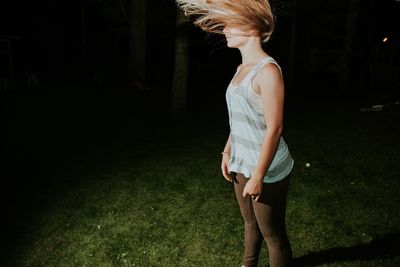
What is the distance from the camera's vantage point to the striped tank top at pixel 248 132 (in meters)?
2.39

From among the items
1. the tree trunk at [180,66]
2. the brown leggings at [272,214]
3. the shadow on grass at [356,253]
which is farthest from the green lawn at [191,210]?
the tree trunk at [180,66]

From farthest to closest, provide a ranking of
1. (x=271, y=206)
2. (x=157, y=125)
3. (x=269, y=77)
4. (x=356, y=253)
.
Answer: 1. (x=157, y=125)
2. (x=356, y=253)
3. (x=271, y=206)
4. (x=269, y=77)

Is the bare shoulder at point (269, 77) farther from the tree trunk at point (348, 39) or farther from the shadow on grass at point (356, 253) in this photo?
the tree trunk at point (348, 39)

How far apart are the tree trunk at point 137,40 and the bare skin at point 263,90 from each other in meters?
17.7

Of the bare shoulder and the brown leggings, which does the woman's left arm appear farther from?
the brown leggings

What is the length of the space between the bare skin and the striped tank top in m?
0.07

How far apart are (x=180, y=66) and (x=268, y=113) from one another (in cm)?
1002

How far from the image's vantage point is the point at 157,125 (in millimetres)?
11711

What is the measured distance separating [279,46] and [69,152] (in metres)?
23.3

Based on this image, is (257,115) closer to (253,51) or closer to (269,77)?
(269,77)

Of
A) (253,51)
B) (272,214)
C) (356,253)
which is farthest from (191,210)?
(253,51)

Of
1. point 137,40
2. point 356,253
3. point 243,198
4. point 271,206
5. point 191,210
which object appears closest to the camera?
point 271,206

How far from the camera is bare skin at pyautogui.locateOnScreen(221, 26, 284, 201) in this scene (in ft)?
7.36

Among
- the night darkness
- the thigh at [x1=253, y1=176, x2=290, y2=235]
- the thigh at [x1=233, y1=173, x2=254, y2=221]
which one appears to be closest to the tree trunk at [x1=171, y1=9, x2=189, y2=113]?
the night darkness
